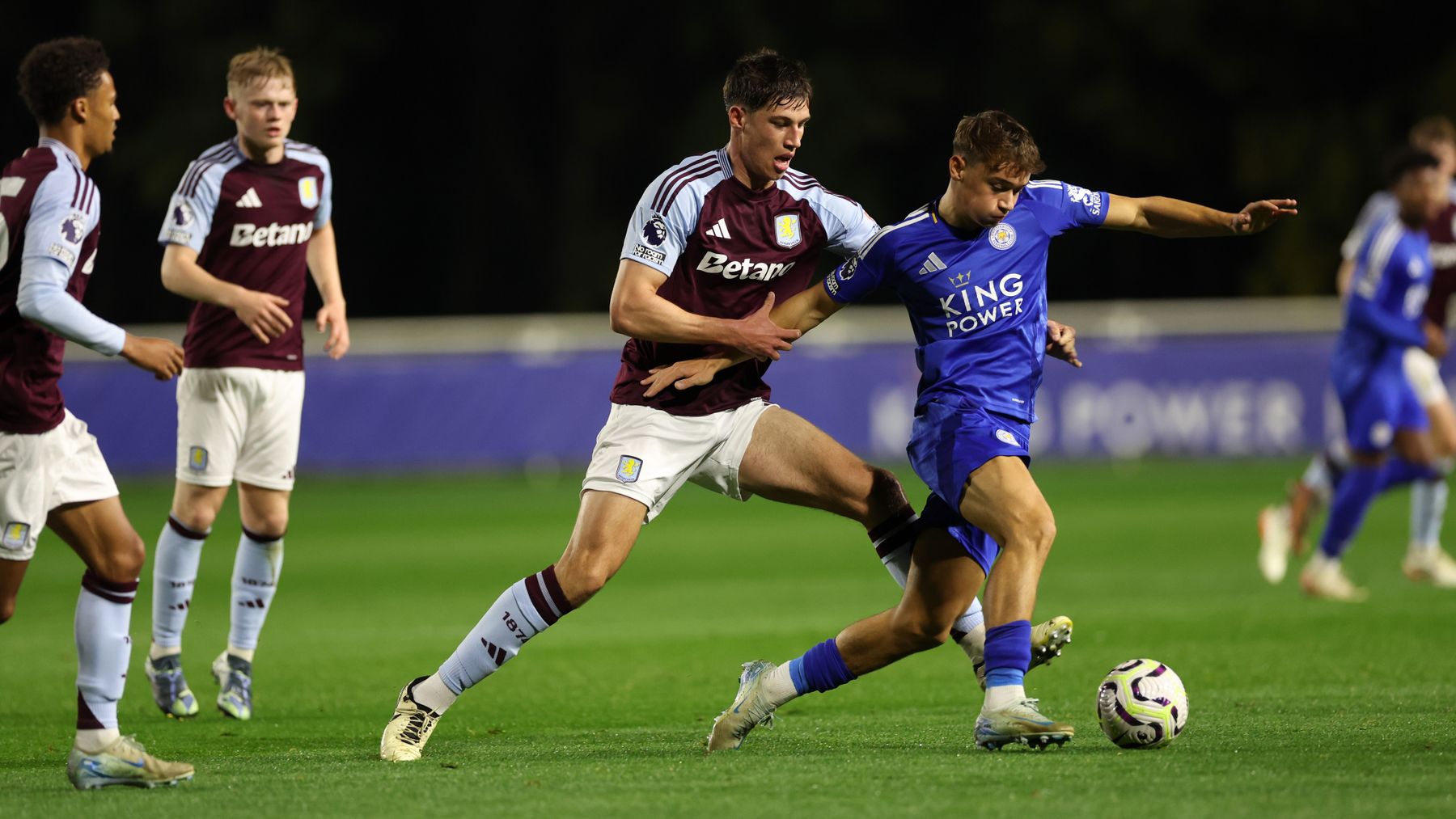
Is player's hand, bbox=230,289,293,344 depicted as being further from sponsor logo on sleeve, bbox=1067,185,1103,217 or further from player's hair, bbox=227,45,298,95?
sponsor logo on sleeve, bbox=1067,185,1103,217

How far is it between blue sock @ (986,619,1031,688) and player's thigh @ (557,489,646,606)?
1262 millimetres

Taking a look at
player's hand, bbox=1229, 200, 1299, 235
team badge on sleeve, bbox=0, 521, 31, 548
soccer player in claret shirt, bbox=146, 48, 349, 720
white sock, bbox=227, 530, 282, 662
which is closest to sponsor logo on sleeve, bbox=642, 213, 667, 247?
soccer player in claret shirt, bbox=146, 48, 349, 720

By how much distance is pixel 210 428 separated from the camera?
794cm

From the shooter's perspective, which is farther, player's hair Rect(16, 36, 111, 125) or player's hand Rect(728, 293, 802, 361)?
player's hand Rect(728, 293, 802, 361)

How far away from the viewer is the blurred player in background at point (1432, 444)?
1170 centimetres

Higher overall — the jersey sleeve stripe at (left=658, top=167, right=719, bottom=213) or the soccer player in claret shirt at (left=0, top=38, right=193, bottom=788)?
the jersey sleeve stripe at (left=658, top=167, right=719, bottom=213)

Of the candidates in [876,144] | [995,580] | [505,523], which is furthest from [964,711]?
[876,144]

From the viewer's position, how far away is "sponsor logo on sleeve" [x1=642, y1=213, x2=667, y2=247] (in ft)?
21.3

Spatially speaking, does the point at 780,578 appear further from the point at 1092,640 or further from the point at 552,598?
the point at 552,598

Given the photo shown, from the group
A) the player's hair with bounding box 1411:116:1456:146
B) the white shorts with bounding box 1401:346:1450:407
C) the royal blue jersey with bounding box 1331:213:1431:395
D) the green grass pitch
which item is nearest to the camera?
the green grass pitch

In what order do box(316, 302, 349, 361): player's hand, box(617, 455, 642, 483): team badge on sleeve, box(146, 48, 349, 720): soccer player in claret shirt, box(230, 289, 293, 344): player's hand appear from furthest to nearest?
box(316, 302, 349, 361): player's hand
box(146, 48, 349, 720): soccer player in claret shirt
box(230, 289, 293, 344): player's hand
box(617, 455, 642, 483): team badge on sleeve

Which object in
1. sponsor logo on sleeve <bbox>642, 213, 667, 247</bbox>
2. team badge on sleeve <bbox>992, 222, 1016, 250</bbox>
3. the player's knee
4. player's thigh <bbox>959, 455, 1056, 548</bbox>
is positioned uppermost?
team badge on sleeve <bbox>992, 222, 1016, 250</bbox>

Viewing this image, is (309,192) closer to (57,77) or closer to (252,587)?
(252,587)

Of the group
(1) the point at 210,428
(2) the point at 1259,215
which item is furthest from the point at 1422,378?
(1) the point at 210,428
